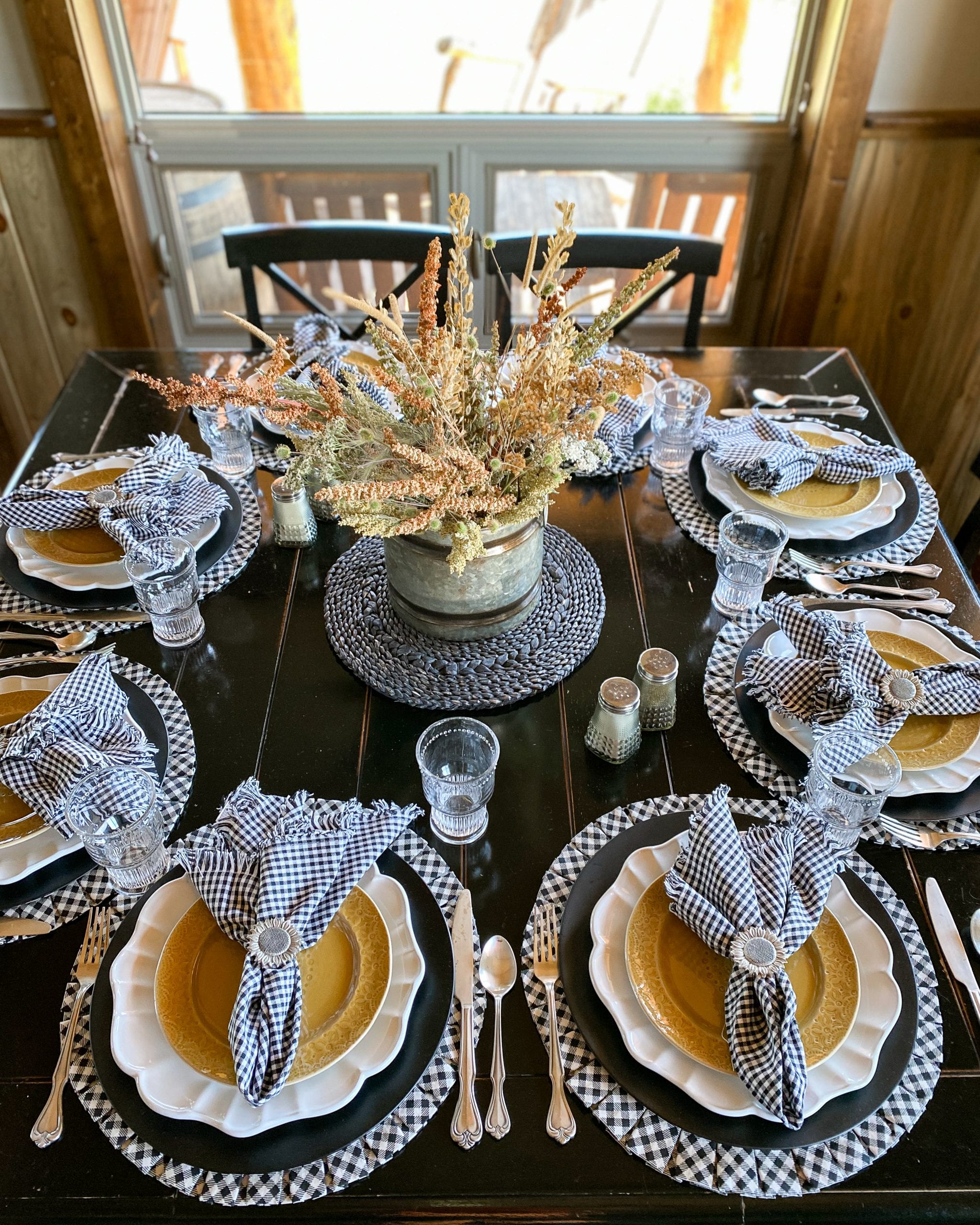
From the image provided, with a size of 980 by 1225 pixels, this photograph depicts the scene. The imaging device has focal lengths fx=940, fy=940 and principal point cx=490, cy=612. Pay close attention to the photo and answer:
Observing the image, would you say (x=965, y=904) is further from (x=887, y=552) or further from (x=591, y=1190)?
(x=887, y=552)

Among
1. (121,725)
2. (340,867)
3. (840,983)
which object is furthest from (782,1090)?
(121,725)

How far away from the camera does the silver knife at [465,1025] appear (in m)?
0.78

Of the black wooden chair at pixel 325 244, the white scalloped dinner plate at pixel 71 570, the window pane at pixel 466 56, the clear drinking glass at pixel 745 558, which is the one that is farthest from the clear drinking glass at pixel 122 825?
the window pane at pixel 466 56

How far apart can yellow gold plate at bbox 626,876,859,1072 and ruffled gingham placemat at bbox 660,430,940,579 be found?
0.58 metres

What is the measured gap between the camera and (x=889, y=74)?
7.71 ft

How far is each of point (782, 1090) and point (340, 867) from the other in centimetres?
43

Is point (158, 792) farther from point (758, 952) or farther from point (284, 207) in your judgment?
point (284, 207)

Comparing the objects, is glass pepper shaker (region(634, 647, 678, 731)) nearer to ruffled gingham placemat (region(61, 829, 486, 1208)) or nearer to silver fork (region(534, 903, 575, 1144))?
silver fork (region(534, 903, 575, 1144))

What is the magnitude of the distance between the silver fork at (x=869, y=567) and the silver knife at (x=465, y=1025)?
27.9 inches

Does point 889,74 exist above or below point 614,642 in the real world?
above

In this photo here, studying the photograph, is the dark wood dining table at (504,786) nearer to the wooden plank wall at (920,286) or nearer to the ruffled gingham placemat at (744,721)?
the ruffled gingham placemat at (744,721)

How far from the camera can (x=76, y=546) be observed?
1.34 meters

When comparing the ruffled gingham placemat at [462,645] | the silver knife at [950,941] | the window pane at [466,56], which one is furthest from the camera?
the window pane at [466,56]

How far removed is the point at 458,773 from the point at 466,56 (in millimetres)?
2170
